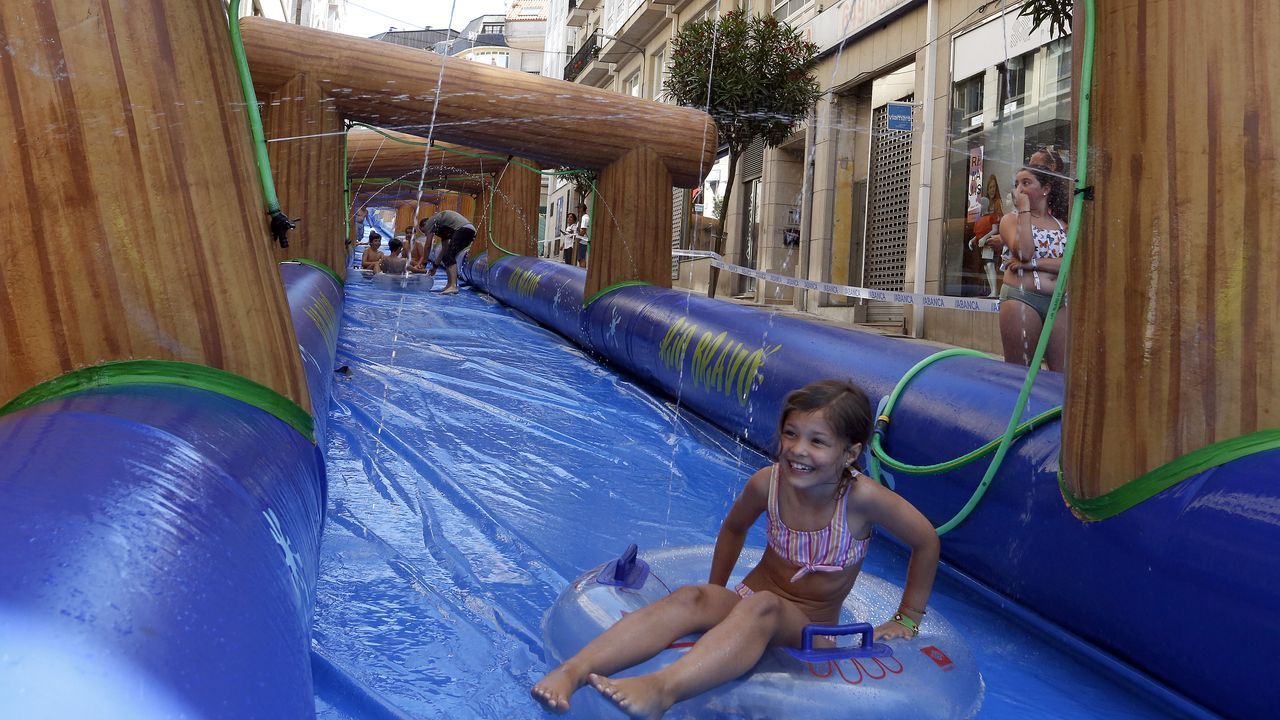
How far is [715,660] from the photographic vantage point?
74.9 inches

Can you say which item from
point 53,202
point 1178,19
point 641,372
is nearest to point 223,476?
point 53,202

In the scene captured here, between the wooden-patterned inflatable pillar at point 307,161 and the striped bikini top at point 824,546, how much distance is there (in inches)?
188

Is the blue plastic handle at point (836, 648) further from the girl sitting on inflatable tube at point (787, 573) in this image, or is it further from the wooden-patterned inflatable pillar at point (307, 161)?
the wooden-patterned inflatable pillar at point (307, 161)

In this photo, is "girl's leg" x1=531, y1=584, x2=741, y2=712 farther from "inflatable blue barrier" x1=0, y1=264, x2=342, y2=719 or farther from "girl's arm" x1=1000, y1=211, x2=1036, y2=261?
"girl's arm" x1=1000, y1=211, x2=1036, y2=261

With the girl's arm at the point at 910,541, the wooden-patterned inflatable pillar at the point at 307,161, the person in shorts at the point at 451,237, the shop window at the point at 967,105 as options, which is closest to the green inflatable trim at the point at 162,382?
the girl's arm at the point at 910,541

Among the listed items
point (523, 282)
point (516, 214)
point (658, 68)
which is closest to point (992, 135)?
point (523, 282)

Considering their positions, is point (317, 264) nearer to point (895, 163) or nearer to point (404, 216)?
point (895, 163)

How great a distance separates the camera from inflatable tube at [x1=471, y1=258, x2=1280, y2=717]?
82.0 inches

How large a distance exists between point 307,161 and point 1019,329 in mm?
4574

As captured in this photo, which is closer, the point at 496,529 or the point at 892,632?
the point at 892,632

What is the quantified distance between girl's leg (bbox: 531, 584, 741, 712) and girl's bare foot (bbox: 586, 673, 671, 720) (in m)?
0.05

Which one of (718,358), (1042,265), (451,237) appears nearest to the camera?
(1042,265)

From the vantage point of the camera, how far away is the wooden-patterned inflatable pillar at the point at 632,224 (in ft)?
24.7

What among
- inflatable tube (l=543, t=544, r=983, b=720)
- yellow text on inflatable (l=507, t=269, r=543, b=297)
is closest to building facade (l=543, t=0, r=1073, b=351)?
yellow text on inflatable (l=507, t=269, r=543, b=297)
